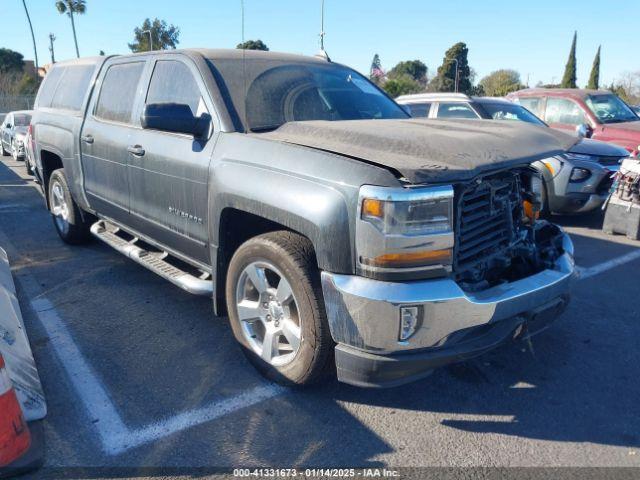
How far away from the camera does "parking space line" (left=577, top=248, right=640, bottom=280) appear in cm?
508

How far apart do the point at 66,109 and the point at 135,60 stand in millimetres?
1576

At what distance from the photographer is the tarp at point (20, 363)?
107 inches

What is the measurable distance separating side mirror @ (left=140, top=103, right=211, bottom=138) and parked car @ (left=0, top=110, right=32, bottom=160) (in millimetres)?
13584

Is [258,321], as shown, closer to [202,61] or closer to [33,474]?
[33,474]

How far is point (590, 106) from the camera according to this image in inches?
381

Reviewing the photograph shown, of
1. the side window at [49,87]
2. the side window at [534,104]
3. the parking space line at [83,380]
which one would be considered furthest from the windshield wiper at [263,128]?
the side window at [534,104]

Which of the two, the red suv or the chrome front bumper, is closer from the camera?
the chrome front bumper

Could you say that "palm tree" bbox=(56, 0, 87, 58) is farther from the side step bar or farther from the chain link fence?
the side step bar

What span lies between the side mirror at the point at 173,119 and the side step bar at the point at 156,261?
1010 millimetres

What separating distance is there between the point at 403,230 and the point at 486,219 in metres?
0.80

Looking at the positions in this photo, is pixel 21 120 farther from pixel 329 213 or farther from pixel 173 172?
pixel 329 213

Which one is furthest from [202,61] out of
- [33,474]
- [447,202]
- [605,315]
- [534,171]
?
[605,315]

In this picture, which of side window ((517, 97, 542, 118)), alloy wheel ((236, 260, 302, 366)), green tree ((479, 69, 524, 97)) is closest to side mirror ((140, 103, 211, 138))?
alloy wheel ((236, 260, 302, 366))

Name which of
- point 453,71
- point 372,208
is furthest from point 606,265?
point 453,71
